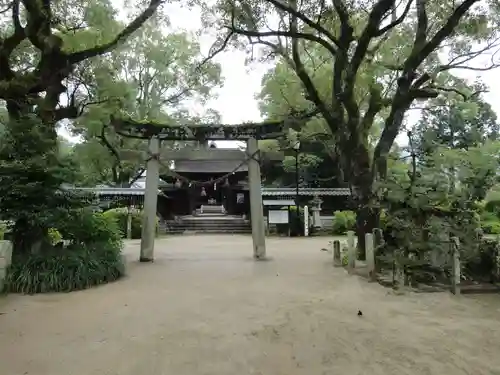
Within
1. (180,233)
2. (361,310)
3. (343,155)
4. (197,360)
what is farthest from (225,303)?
(180,233)

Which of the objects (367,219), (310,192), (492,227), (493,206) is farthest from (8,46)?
(310,192)

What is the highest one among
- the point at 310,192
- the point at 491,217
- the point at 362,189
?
the point at 310,192

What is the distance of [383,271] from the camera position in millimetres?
9453

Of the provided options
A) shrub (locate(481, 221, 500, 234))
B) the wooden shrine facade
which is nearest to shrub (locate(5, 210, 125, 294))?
shrub (locate(481, 221, 500, 234))

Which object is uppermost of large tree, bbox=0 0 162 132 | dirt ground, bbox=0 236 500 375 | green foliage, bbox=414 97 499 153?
green foliage, bbox=414 97 499 153

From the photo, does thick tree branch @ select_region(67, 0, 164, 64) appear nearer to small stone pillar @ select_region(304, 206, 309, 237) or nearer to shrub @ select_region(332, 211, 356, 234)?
small stone pillar @ select_region(304, 206, 309, 237)

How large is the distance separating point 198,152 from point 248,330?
324 inches

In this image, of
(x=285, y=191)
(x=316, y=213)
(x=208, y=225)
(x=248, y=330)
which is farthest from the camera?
(x=208, y=225)

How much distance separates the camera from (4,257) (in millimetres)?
7715

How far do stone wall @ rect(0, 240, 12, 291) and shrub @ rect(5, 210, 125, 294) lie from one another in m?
0.11

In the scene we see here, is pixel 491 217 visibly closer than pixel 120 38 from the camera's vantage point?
No

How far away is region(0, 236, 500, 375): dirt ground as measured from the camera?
4230mm

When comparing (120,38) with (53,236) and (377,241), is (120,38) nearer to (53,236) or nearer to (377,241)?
(53,236)

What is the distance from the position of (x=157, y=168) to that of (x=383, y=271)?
6.81 metres
